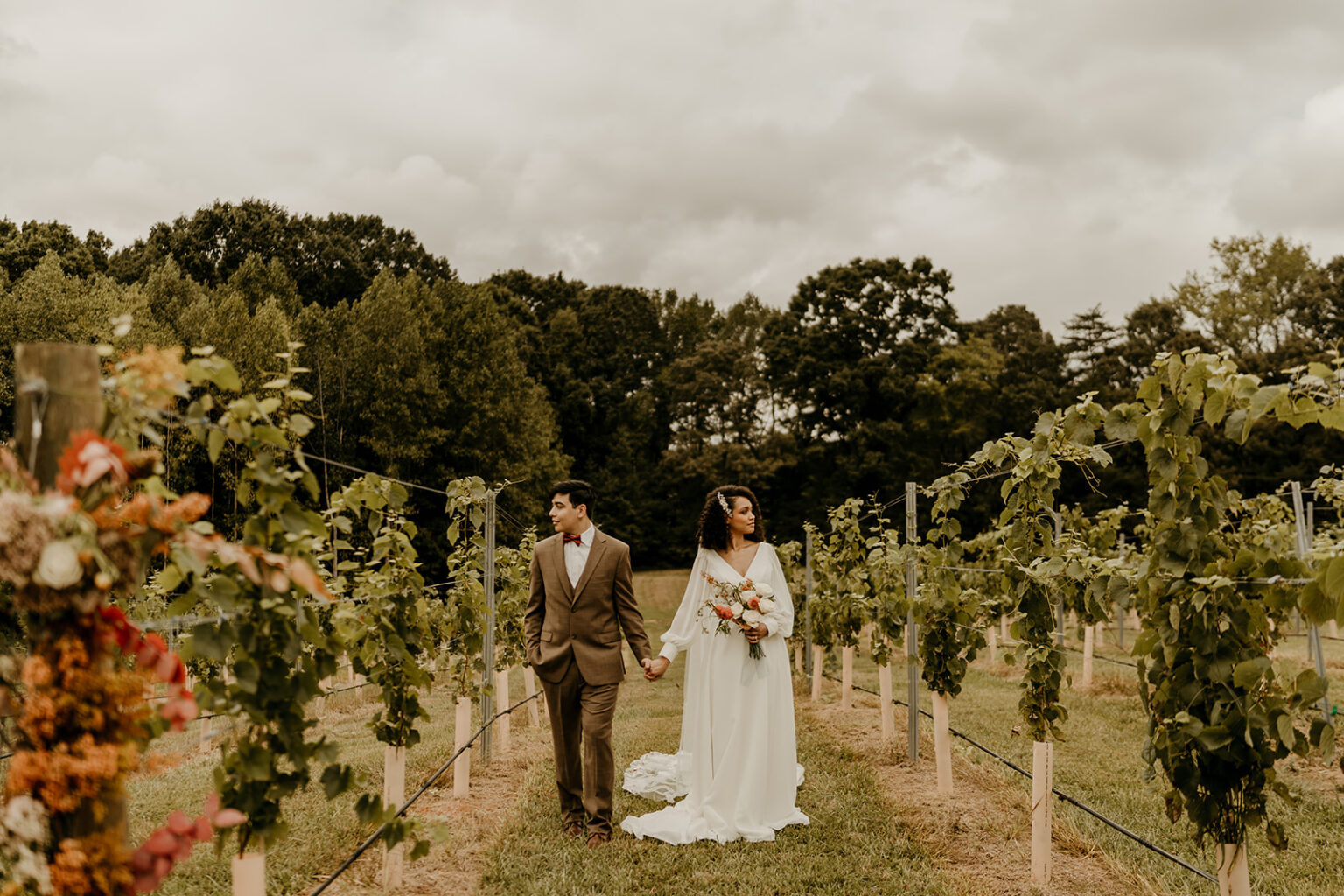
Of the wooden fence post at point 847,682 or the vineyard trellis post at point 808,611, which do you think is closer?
the wooden fence post at point 847,682

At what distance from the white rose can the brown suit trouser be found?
12.5 feet

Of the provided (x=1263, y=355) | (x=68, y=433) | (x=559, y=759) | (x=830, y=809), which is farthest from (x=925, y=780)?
(x=1263, y=355)

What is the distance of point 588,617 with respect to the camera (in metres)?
5.58

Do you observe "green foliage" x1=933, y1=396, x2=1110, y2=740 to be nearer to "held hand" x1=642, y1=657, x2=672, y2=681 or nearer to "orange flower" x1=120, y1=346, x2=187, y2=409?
"held hand" x1=642, y1=657, x2=672, y2=681

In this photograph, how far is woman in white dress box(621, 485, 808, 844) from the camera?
226 inches

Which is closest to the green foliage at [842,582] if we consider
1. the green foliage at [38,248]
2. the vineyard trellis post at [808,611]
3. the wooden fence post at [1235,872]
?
the vineyard trellis post at [808,611]

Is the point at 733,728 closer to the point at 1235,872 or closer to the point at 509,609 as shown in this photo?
the point at 1235,872

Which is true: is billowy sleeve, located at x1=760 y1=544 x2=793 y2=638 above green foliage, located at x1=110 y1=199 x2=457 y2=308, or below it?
below

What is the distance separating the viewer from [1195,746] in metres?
3.31

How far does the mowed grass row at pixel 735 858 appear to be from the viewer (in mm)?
4723

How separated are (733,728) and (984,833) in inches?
63.4

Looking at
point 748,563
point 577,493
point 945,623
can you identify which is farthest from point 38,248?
point 945,623

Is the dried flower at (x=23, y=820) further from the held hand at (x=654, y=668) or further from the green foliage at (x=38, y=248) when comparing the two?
the green foliage at (x=38, y=248)

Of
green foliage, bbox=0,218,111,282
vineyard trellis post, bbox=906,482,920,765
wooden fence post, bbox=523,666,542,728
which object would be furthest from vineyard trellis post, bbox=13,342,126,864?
green foliage, bbox=0,218,111,282
